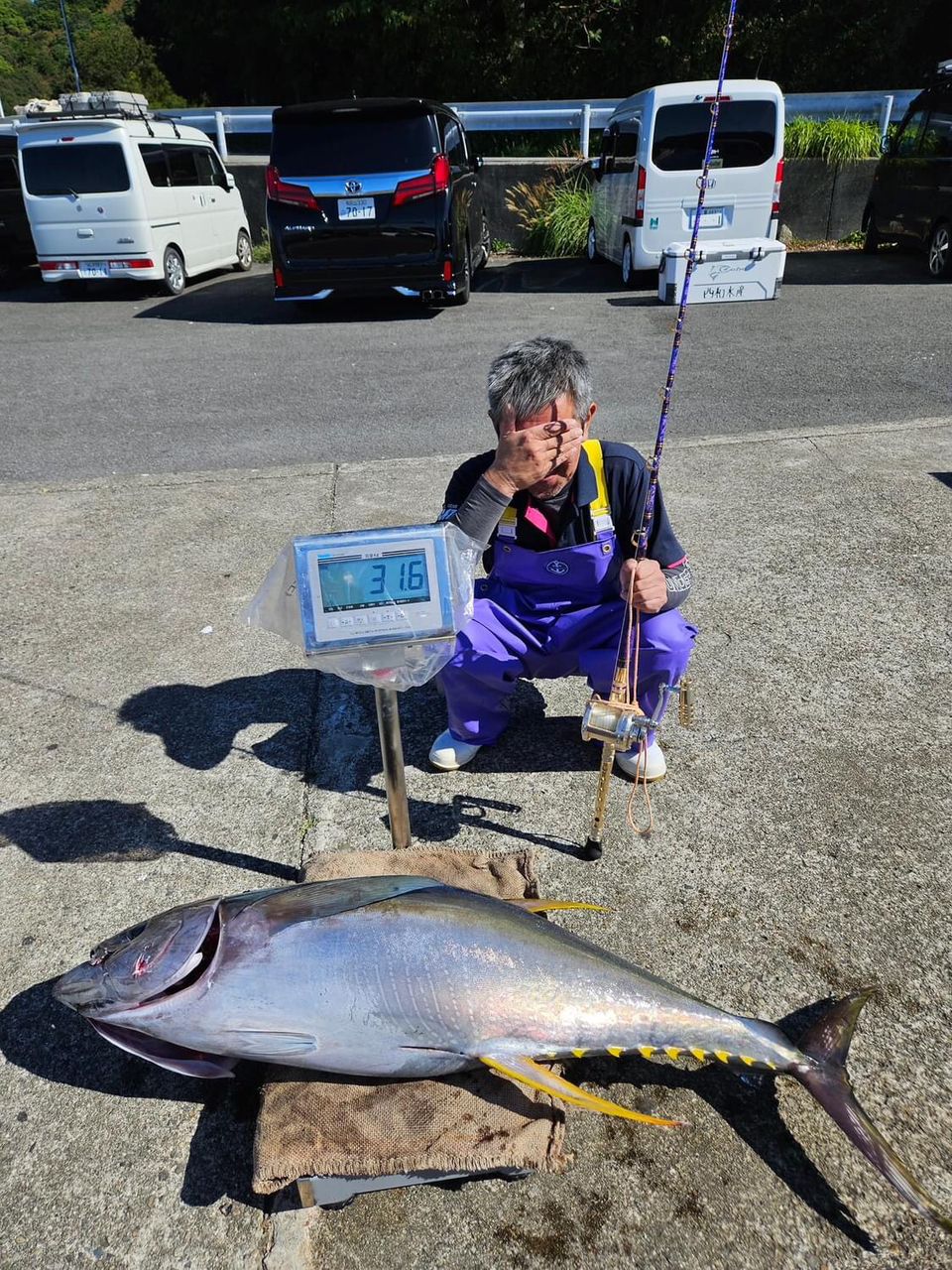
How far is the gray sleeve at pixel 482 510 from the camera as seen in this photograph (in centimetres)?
245

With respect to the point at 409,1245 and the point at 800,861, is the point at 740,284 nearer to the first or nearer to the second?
the point at 800,861

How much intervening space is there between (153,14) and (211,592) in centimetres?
3392

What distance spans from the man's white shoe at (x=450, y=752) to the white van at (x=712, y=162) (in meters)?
8.49

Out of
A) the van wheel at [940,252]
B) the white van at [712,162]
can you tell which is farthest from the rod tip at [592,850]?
the van wheel at [940,252]

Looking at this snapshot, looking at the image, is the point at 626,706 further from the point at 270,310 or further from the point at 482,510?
the point at 270,310

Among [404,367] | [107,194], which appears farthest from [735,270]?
[107,194]

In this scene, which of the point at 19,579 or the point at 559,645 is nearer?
the point at 559,645

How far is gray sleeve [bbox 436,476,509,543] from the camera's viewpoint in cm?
245

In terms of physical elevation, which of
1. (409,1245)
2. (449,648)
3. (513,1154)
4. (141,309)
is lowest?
(141,309)

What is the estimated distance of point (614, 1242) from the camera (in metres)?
1.77

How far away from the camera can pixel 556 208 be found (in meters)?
13.7

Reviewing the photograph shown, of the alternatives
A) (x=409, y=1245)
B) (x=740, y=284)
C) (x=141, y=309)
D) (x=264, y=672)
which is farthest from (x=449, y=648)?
(x=141, y=309)

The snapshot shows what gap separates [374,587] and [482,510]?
542mm

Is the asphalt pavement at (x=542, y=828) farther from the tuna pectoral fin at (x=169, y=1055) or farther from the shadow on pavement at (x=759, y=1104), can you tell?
the tuna pectoral fin at (x=169, y=1055)
